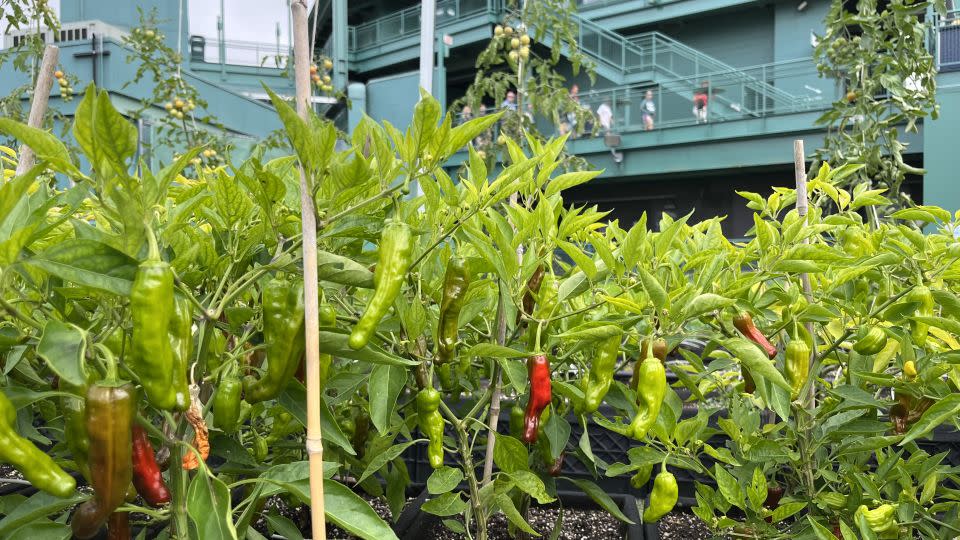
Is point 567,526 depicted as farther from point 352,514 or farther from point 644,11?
point 644,11

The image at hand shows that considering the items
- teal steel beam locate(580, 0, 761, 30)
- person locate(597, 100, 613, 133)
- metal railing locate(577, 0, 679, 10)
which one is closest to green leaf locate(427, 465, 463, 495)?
person locate(597, 100, 613, 133)

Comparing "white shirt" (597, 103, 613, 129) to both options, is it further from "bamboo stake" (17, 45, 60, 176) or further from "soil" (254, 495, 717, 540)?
"bamboo stake" (17, 45, 60, 176)

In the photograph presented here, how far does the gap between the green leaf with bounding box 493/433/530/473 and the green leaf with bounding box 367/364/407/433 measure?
0.23 m

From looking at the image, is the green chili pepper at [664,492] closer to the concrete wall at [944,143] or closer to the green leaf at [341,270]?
the green leaf at [341,270]

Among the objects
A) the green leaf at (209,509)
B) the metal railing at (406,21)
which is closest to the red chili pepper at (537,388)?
the green leaf at (209,509)

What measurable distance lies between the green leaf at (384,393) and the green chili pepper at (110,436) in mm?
299

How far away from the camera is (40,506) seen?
2.81ft

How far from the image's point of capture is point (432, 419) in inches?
40.0

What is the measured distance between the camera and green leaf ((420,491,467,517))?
108 cm

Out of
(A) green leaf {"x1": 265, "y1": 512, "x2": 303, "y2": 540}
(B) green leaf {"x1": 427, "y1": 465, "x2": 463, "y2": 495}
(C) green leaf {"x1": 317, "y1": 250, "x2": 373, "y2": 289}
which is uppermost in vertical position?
(C) green leaf {"x1": 317, "y1": 250, "x2": 373, "y2": 289}

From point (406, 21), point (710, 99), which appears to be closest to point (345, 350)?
point (710, 99)

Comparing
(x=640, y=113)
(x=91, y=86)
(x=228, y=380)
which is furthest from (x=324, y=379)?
(x=640, y=113)

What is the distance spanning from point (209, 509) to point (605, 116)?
1225 centimetres

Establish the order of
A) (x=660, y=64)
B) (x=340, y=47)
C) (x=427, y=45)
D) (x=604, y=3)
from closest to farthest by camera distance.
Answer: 1. (x=427, y=45)
2. (x=660, y=64)
3. (x=604, y=3)
4. (x=340, y=47)
